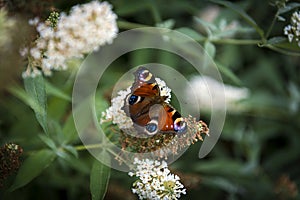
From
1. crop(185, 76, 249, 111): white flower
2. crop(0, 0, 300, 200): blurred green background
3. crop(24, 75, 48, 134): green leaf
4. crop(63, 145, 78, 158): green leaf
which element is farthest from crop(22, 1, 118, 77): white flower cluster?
crop(185, 76, 249, 111): white flower

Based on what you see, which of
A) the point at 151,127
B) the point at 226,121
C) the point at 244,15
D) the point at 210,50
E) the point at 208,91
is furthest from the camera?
the point at 226,121

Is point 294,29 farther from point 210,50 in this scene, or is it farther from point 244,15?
point 210,50

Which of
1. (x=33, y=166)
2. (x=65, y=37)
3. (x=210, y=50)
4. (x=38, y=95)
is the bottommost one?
(x=33, y=166)

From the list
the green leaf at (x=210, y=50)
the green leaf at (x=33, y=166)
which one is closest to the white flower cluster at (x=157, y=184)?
the green leaf at (x=33, y=166)

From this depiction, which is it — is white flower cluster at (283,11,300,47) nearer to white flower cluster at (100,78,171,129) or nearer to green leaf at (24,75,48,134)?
white flower cluster at (100,78,171,129)

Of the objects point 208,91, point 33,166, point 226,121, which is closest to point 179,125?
point 33,166

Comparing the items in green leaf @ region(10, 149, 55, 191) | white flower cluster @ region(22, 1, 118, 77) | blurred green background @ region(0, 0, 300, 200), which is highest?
white flower cluster @ region(22, 1, 118, 77)
